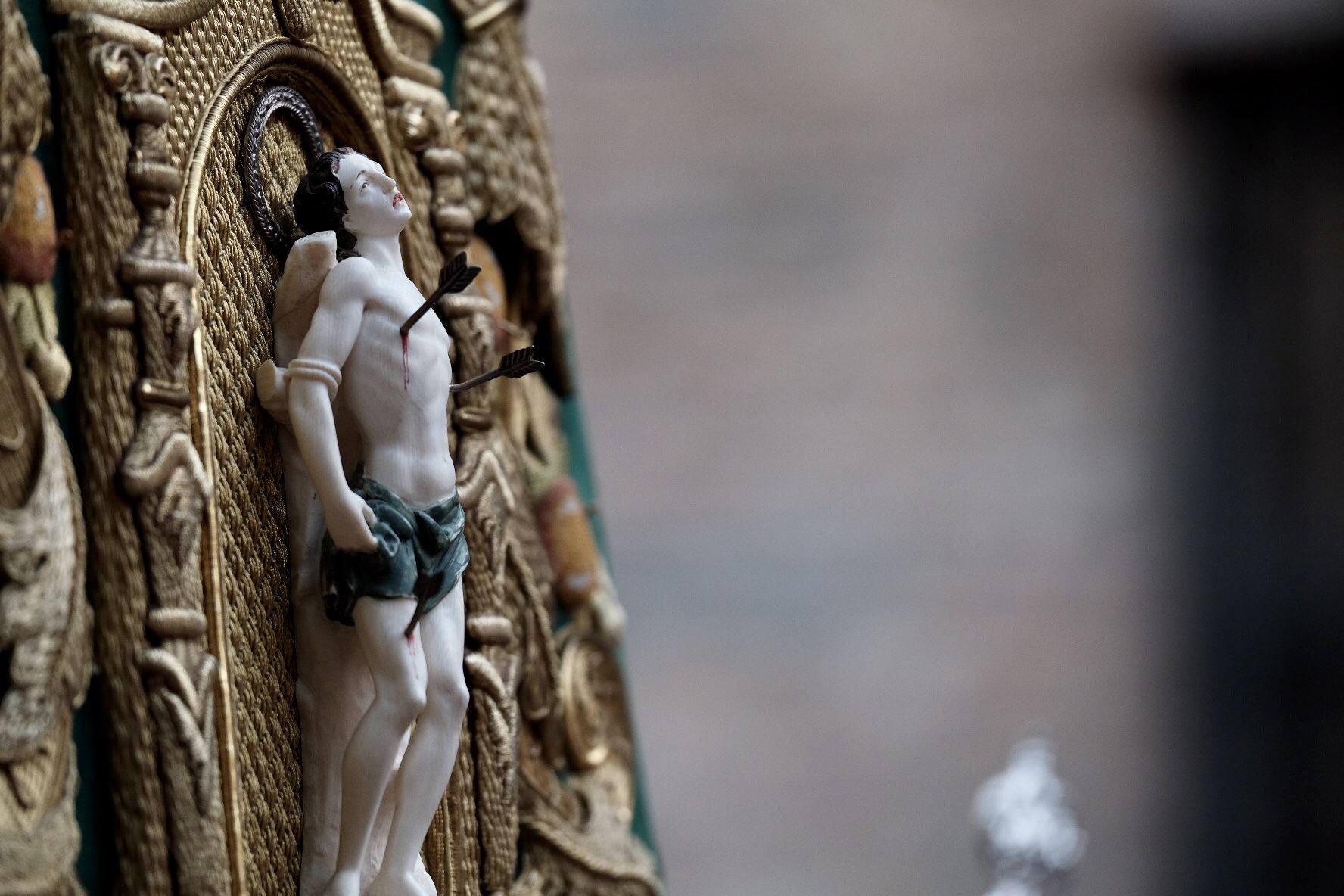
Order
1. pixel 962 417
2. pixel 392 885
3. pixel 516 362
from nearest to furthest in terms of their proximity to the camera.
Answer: pixel 392 885 → pixel 516 362 → pixel 962 417

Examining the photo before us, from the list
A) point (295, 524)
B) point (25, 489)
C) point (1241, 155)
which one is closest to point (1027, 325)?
point (1241, 155)

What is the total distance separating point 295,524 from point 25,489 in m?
0.42

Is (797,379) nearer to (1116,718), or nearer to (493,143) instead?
(1116,718)

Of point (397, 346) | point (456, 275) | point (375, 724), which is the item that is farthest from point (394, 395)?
point (375, 724)

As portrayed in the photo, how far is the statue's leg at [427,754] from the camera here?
2.10 m

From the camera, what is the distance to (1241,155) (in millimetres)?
7129

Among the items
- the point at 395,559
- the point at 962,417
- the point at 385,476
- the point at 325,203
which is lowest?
the point at 395,559

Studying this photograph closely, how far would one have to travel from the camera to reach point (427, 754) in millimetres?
2119

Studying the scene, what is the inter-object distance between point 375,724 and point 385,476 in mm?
288

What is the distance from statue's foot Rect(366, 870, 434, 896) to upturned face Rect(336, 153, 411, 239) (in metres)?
0.77

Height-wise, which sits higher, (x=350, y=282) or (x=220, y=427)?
(x=350, y=282)

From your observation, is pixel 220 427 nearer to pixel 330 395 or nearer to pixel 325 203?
pixel 330 395

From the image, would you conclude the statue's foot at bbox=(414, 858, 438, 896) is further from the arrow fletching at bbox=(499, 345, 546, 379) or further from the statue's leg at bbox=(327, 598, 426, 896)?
the arrow fletching at bbox=(499, 345, 546, 379)

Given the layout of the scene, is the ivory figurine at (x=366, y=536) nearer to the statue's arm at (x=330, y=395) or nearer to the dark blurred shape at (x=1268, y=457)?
the statue's arm at (x=330, y=395)
